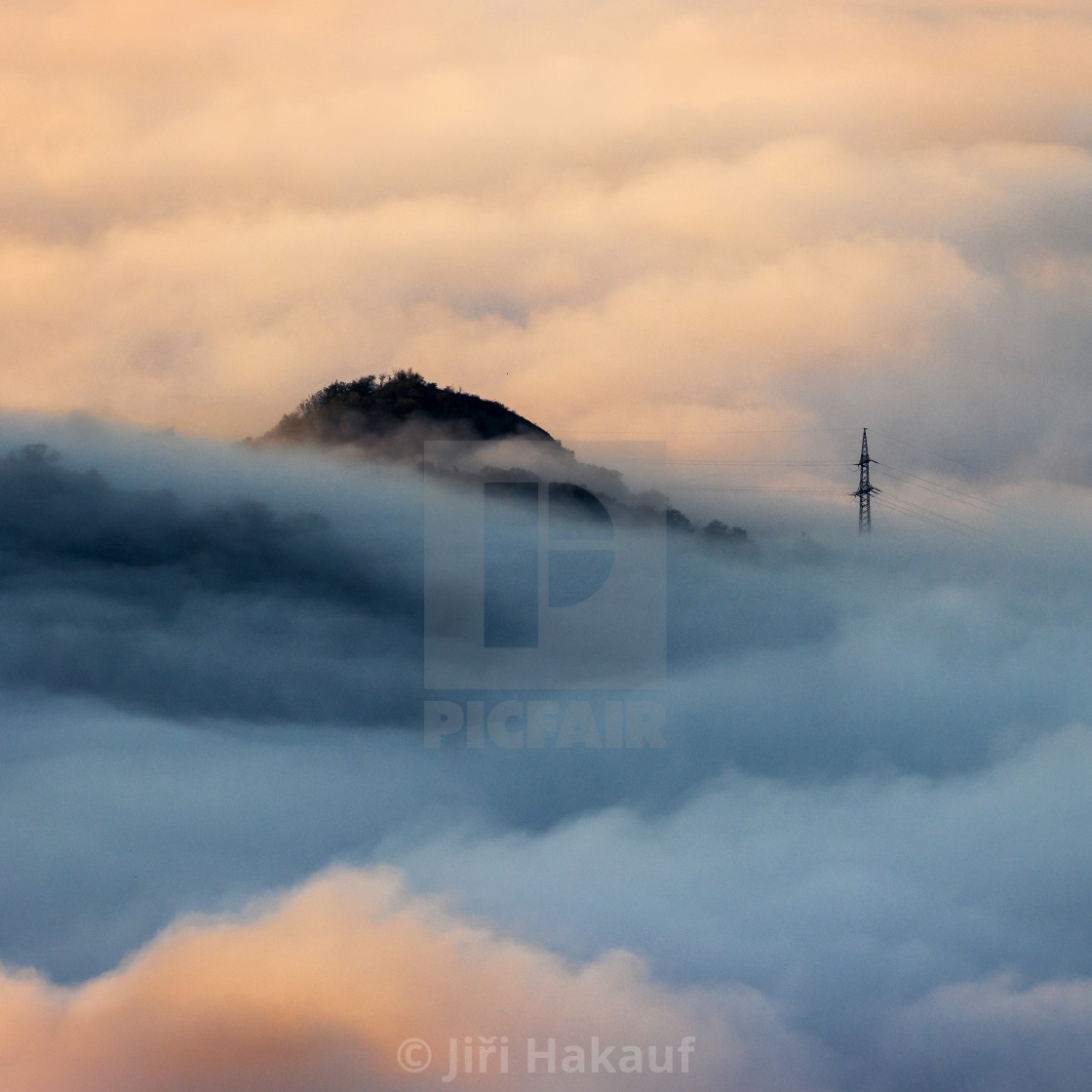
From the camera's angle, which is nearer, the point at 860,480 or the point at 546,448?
the point at 860,480

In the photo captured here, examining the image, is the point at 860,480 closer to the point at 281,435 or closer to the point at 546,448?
the point at 546,448

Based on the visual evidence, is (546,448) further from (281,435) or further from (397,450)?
(281,435)

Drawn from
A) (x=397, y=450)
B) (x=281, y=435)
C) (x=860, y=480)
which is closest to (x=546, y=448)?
(x=397, y=450)

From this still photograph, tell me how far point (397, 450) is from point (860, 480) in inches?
2211

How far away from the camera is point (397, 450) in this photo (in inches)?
5295

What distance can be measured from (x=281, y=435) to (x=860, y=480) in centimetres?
6691

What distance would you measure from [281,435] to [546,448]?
26.5 meters

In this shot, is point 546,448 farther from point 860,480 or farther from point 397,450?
point 860,480

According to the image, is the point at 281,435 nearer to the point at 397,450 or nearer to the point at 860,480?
the point at 397,450

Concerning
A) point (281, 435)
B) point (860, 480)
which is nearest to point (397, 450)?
point (281, 435)

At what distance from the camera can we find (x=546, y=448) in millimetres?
139375

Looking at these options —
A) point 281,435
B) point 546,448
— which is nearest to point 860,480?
point 546,448

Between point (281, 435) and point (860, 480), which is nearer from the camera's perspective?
point (860, 480)

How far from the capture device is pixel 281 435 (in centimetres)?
13800
